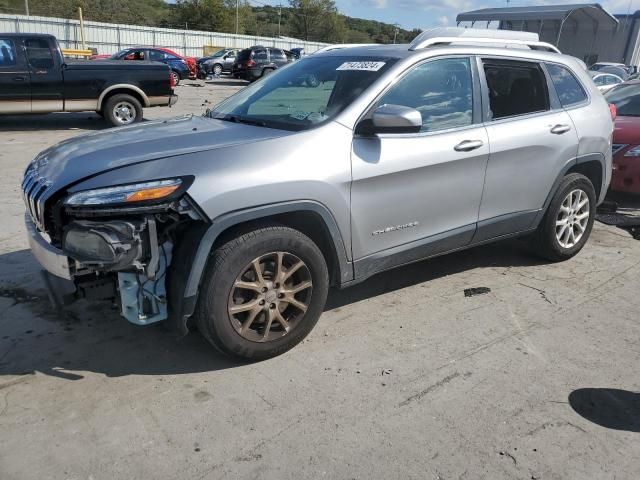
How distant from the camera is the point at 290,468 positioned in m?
2.53

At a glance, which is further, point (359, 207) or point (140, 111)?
point (140, 111)

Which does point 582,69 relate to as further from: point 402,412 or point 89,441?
point 89,441

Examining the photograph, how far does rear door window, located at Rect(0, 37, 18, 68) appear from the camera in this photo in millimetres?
10633

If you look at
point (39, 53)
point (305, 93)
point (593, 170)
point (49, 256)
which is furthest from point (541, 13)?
point (49, 256)

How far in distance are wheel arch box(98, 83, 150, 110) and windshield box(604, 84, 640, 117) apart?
28.9 ft

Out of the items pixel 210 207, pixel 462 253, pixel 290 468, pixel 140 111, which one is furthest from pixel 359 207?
pixel 140 111

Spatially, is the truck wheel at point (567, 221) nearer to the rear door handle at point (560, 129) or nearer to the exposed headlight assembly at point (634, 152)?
the rear door handle at point (560, 129)

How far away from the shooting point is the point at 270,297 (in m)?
3.28

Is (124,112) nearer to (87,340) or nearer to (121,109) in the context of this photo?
(121,109)

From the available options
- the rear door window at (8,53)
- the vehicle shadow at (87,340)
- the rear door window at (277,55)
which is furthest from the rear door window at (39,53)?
the rear door window at (277,55)

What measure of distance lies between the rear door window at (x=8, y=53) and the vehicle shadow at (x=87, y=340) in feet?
25.6

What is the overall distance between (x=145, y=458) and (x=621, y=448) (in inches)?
89.4

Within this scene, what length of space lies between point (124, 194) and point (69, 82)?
9.63 meters

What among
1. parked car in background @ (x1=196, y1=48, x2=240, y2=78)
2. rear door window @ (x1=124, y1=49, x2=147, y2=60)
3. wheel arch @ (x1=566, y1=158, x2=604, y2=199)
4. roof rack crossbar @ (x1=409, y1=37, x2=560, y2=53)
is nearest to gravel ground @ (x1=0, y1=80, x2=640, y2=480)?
wheel arch @ (x1=566, y1=158, x2=604, y2=199)
